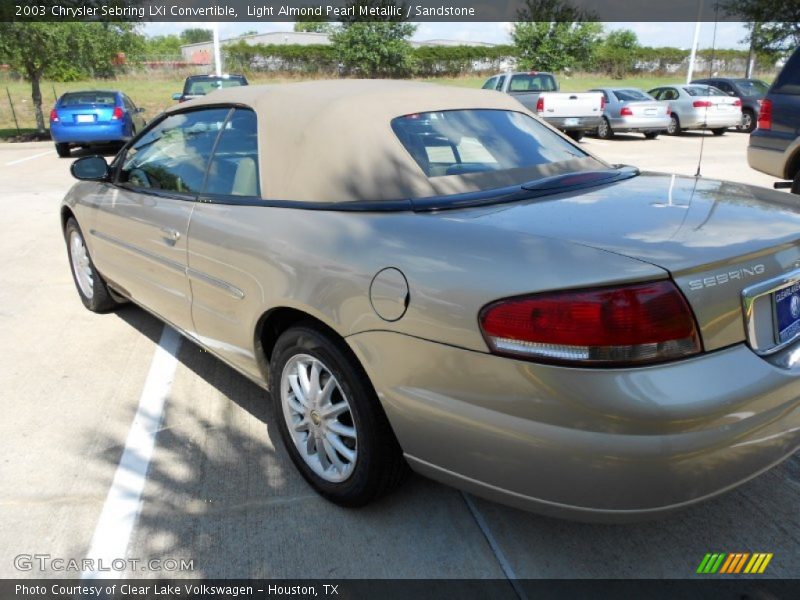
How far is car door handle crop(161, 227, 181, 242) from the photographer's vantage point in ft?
10.2

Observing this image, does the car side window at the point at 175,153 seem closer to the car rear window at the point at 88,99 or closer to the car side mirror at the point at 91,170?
the car side mirror at the point at 91,170

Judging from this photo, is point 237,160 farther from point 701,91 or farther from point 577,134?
point 701,91

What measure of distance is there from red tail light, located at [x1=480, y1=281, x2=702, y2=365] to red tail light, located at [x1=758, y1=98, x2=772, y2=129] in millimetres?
6142

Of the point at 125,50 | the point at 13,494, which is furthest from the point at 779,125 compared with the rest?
the point at 125,50

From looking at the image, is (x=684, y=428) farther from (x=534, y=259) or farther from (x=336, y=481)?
(x=336, y=481)

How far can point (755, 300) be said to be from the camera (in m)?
1.93

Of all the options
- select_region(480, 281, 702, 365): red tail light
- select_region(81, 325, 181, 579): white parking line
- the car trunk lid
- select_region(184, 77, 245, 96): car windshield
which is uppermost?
select_region(184, 77, 245, 96): car windshield

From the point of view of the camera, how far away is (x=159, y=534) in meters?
2.43

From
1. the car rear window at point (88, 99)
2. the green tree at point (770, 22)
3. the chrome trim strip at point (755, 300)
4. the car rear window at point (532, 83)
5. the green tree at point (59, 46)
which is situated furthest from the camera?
the green tree at point (770, 22)

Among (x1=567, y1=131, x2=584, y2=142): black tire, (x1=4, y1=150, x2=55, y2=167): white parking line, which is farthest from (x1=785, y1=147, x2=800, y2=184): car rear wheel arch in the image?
(x1=4, y1=150, x2=55, y2=167): white parking line

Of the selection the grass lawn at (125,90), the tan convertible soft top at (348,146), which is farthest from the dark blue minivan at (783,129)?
the grass lawn at (125,90)

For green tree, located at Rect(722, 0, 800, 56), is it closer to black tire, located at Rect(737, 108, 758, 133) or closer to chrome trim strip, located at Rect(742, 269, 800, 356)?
black tire, located at Rect(737, 108, 758, 133)

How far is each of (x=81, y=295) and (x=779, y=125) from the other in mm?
6760

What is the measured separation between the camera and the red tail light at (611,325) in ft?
5.72
